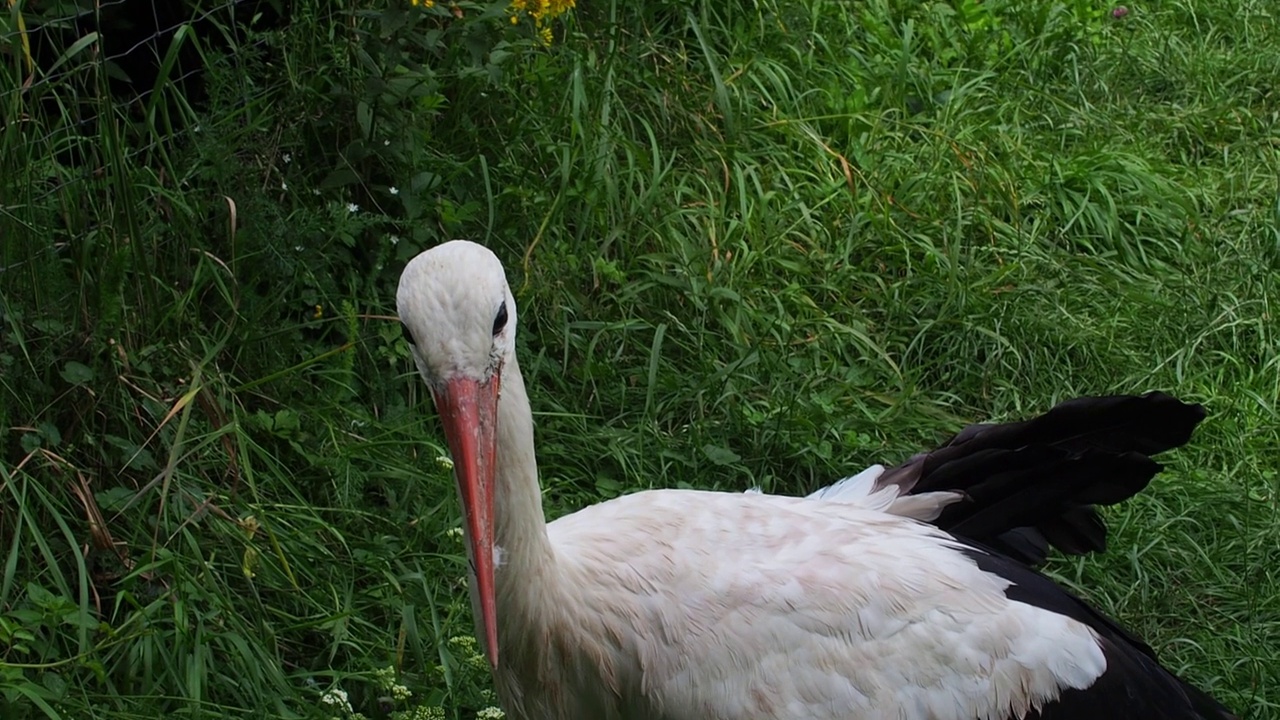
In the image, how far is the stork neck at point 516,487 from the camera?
218 centimetres

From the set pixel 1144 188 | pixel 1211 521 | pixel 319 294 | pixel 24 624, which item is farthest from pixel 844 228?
pixel 24 624

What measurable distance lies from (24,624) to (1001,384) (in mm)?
2532

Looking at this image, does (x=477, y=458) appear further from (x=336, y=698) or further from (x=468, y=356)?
(x=336, y=698)

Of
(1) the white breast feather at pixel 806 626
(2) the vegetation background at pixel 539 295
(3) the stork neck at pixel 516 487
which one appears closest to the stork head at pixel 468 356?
(3) the stork neck at pixel 516 487

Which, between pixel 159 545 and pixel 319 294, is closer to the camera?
pixel 159 545

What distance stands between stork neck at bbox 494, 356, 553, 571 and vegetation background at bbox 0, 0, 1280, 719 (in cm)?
52

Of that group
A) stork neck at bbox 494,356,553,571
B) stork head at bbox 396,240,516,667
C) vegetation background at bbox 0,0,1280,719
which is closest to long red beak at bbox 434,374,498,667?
stork head at bbox 396,240,516,667

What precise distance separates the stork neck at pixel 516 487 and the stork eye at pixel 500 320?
0.09 m

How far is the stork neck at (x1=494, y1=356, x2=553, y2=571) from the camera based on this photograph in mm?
2182

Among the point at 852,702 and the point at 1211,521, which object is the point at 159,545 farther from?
the point at 1211,521

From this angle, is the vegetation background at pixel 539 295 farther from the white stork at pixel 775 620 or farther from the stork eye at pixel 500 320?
the stork eye at pixel 500 320

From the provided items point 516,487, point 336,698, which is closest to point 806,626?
point 516,487

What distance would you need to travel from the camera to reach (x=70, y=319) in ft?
10.0

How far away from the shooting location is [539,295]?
3871mm
